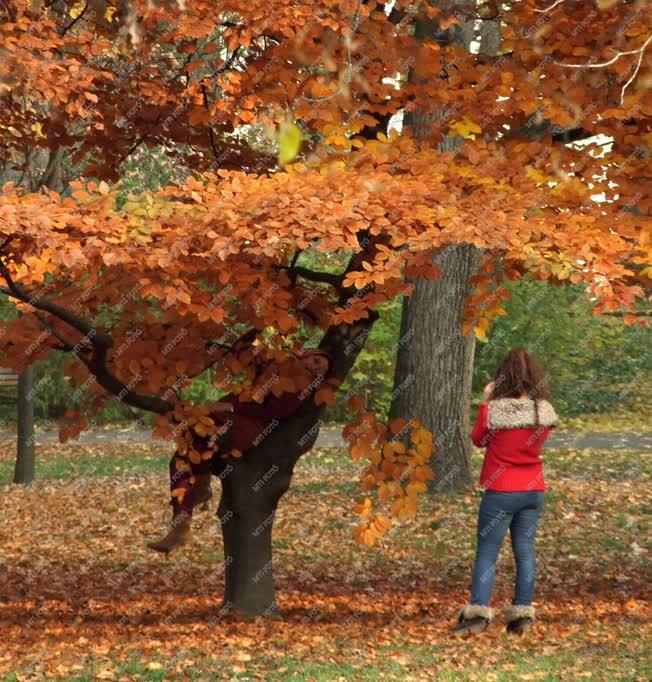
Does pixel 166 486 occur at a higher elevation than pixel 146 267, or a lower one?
lower

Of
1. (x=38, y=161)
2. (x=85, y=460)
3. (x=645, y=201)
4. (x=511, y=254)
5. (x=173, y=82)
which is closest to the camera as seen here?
(x=511, y=254)

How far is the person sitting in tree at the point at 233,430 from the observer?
7.54 metres

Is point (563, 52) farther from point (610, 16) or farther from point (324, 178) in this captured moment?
point (324, 178)

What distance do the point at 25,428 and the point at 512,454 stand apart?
29.9 ft

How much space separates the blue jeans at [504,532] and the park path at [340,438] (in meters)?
11.1

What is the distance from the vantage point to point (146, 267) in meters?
6.41

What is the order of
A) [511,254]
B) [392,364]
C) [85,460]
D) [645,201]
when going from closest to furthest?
[511,254]
[645,201]
[85,460]
[392,364]

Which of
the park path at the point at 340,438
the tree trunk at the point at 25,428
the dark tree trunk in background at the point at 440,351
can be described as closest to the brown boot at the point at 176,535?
the dark tree trunk in background at the point at 440,351

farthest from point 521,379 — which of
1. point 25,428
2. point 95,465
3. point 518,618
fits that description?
point 95,465

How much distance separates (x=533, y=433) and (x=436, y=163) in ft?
5.33

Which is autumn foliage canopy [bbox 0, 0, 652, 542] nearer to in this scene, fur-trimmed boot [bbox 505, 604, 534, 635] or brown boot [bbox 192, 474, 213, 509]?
brown boot [bbox 192, 474, 213, 509]

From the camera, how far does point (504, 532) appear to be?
7.00m

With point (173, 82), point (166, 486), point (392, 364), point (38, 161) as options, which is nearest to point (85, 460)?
point (166, 486)

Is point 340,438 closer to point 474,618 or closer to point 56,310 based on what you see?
point 474,618
